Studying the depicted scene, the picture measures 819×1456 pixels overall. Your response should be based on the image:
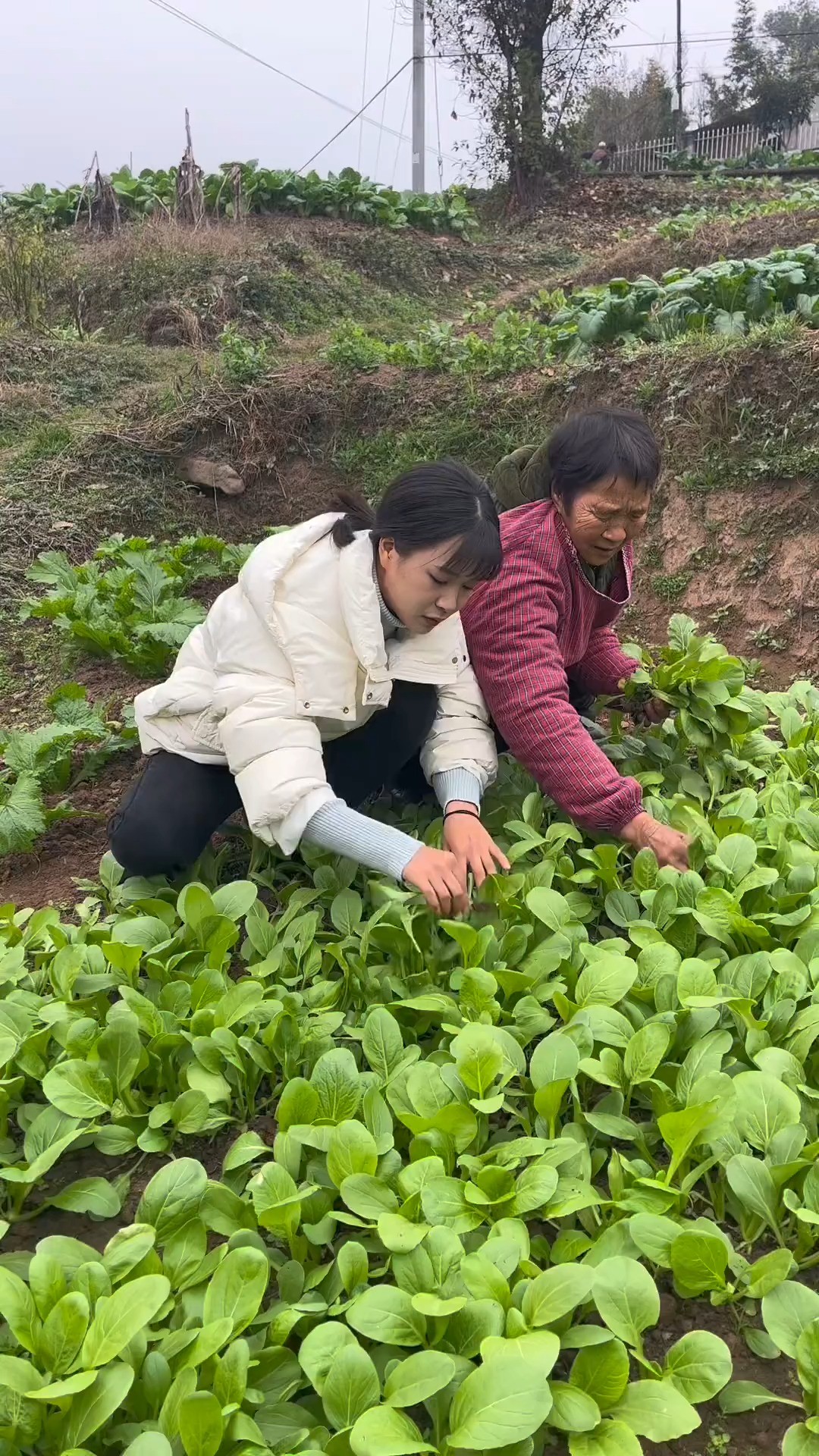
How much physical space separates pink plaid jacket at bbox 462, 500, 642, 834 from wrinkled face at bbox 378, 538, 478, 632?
12.0 inches

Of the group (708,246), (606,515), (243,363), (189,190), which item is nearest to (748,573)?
(606,515)

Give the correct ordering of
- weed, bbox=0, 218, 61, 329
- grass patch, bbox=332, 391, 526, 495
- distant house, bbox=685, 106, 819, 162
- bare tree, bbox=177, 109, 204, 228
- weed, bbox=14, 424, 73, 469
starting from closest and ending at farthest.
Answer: grass patch, bbox=332, 391, 526, 495
weed, bbox=14, 424, 73, 469
weed, bbox=0, 218, 61, 329
bare tree, bbox=177, 109, 204, 228
distant house, bbox=685, 106, 819, 162

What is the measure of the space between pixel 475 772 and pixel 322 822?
55 cm

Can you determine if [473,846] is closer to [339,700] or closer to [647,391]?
[339,700]

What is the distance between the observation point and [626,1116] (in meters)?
1.86

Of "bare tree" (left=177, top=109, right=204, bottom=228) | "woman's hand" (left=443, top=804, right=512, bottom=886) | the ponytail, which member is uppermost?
"bare tree" (left=177, top=109, right=204, bottom=228)

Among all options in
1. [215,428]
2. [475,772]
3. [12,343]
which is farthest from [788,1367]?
[12,343]

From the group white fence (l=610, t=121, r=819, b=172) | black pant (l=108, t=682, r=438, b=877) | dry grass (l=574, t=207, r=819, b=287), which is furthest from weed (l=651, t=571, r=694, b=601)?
white fence (l=610, t=121, r=819, b=172)

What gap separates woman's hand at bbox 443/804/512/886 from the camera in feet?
7.58

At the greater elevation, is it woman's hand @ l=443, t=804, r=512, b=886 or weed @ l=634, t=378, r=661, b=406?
weed @ l=634, t=378, r=661, b=406

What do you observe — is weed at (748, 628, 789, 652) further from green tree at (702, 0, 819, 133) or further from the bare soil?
green tree at (702, 0, 819, 133)

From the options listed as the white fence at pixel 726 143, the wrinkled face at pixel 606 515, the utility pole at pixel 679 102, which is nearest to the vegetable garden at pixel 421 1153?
the wrinkled face at pixel 606 515

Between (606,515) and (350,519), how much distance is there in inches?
26.1

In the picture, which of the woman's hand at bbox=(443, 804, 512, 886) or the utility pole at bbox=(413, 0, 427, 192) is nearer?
the woman's hand at bbox=(443, 804, 512, 886)
